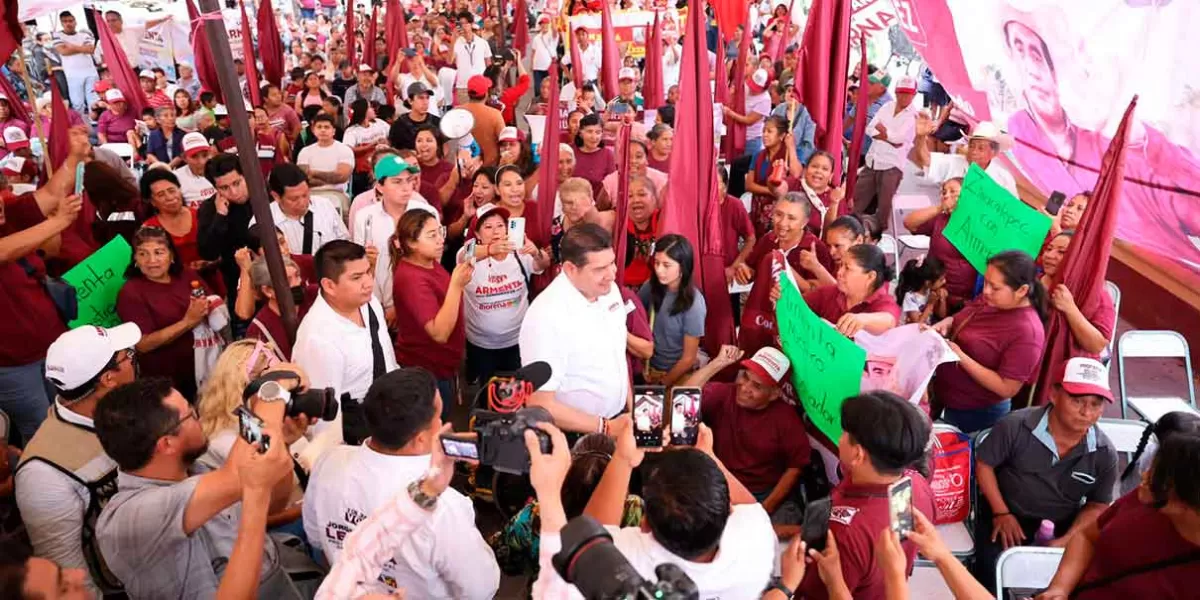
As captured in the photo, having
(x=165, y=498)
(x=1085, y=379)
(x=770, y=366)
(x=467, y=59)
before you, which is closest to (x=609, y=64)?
(x=467, y=59)

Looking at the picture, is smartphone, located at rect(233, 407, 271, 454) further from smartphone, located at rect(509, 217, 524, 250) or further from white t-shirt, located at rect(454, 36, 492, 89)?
white t-shirt, located at rect(454, 36, 492, 89)

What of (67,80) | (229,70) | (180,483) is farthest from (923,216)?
(67,80)

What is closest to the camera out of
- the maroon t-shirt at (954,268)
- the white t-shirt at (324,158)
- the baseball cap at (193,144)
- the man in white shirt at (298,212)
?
the man in white shirt at (298,212)

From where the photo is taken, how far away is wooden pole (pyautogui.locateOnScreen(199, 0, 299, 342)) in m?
2.45

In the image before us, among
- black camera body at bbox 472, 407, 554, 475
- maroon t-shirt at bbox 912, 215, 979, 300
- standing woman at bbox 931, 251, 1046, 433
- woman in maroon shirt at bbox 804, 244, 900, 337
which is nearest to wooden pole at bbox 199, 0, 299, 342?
black camera body at bbox 472, 407, 554, 475

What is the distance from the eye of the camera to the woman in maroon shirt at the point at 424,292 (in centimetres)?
354

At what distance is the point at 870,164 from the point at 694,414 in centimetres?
539

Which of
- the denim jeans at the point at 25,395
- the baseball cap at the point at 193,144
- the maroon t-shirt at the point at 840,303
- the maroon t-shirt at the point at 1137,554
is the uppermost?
the baseball cap at the point at 193,144

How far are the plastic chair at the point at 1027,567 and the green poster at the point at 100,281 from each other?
4.06m

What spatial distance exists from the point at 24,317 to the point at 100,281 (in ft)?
1.17

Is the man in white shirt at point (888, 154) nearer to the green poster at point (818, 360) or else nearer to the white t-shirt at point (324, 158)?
the green poster at point (818, 360)

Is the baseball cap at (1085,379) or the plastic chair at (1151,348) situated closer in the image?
the baseball cap at (1085,379)

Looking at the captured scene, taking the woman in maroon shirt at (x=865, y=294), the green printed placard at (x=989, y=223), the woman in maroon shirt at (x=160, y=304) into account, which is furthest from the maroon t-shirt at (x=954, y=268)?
the woman in maroon shirt at (x=160, y=304)

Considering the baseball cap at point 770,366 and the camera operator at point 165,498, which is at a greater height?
the camera operator at point 165,498
